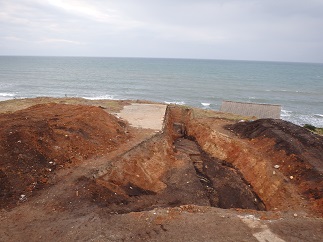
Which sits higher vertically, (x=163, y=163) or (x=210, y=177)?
(x=163, y=163)

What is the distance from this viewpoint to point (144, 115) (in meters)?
20.9

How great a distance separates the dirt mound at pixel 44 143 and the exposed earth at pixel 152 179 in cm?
4

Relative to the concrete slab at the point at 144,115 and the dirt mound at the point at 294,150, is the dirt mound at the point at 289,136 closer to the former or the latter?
the dirt mound at the point at 294,150

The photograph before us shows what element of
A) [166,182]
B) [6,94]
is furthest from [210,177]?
[6,94]

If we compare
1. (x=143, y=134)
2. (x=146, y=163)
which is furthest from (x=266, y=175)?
(x=143, y=134)

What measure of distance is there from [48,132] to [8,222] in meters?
5.54

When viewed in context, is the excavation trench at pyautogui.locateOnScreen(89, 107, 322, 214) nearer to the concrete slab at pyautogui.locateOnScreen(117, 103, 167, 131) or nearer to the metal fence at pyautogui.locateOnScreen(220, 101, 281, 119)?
the concrete slab at pyautogui.locateOnScreen(117, 103, 167, 131)

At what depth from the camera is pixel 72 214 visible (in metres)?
9.07

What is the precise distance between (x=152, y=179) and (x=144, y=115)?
311 inches

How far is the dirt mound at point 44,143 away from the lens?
34.4 feet

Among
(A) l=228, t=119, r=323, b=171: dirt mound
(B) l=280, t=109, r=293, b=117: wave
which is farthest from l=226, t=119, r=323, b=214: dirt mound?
(B) l=280, t=109, r=293, b=117: wave

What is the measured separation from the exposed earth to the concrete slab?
91 mm

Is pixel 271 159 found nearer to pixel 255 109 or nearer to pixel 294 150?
pixel 294 150

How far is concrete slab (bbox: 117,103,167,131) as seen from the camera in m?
18.5
